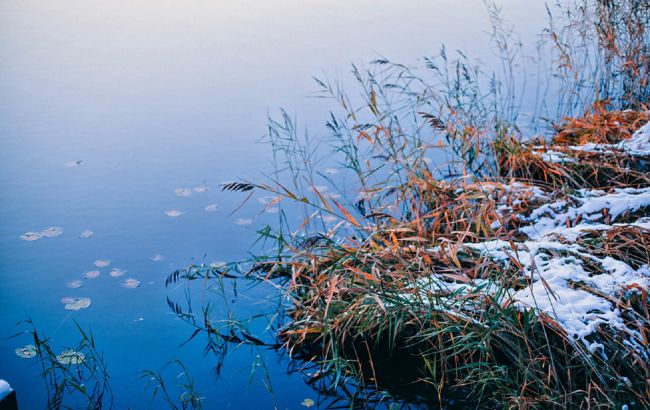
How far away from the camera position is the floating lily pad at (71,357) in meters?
2.90

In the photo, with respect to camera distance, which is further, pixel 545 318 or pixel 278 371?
pixel 278 371

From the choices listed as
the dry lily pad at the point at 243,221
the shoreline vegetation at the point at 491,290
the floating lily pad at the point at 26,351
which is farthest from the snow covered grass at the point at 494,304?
the floating lily pad at the point at 26,351

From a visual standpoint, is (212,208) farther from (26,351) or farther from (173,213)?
(26,351)

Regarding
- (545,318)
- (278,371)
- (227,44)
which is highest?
(227,44)

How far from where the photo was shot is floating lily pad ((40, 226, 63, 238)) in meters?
4.04

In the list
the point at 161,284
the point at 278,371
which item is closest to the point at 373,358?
the point at 278,371

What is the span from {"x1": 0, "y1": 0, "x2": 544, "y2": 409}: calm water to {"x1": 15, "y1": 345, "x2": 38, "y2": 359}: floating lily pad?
0.03 meters

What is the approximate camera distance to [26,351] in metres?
3.01

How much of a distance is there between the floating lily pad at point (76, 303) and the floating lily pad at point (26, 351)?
0.33 meters

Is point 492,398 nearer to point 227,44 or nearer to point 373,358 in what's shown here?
point 373,358

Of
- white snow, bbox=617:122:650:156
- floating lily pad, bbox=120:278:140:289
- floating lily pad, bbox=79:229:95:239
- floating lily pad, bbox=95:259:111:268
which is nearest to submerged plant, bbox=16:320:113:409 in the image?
floating lily pad, bbox=120:278:140:289

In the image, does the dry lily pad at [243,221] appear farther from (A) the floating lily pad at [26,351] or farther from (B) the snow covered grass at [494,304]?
(A) the floating lily pad at [26,351]

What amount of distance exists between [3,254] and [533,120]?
13.6 ft

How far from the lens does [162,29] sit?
25.6 feet
